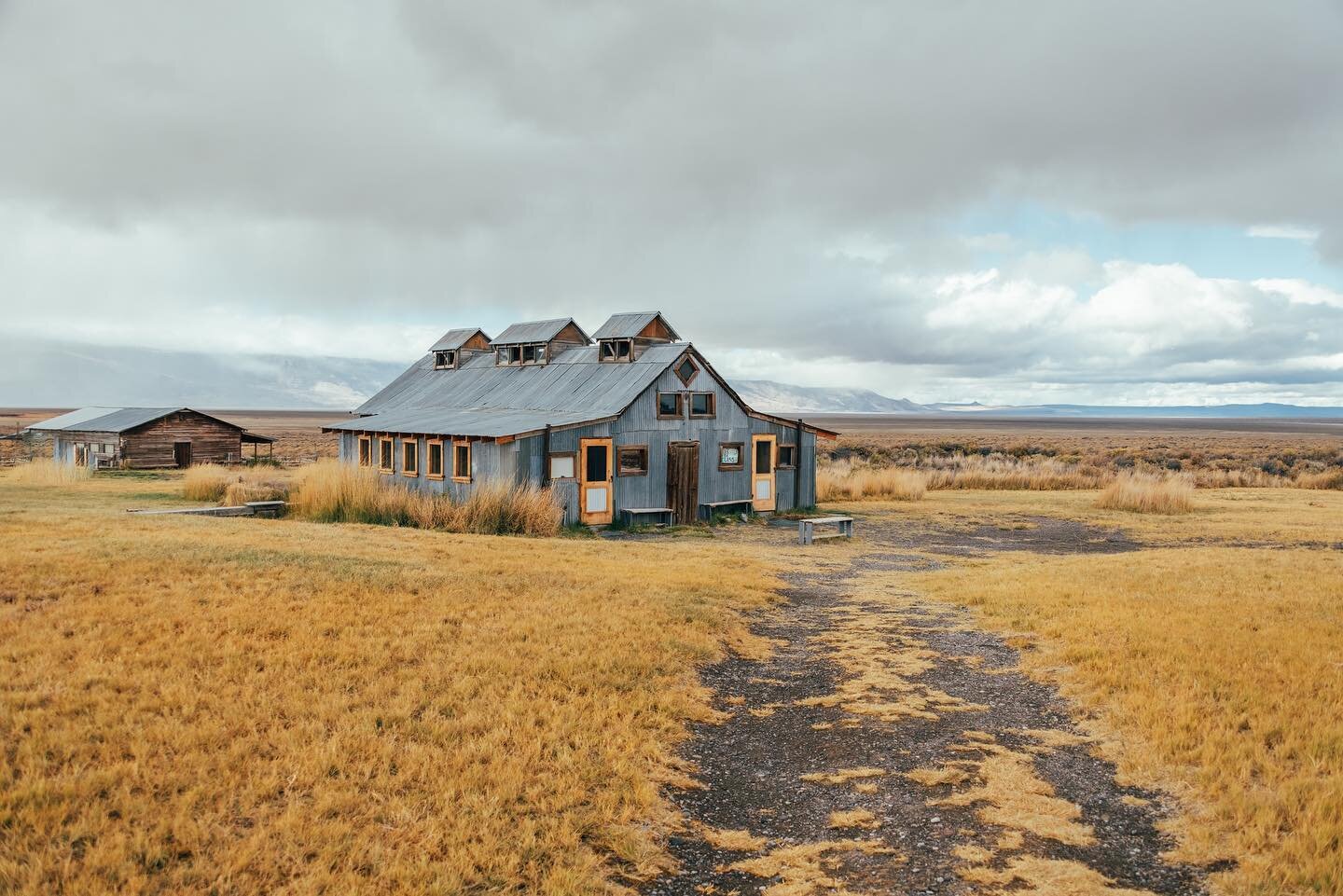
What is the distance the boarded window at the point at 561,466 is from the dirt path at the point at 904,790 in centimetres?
1488

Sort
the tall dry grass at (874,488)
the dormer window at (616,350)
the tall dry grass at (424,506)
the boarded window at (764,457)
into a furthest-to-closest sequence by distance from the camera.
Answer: the tall dry grass at (874,488), the boarded window at (764,457), the dormer window at (616,350), the tall dry grass at (424,506)

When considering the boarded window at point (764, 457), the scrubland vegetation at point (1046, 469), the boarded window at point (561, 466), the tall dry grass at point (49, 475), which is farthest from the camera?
the scrubland vegetation at point (1046, 469)

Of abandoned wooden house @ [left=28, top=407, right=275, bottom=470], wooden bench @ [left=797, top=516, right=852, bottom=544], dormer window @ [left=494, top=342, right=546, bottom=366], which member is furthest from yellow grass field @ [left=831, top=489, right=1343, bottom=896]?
abandoned wooden house @ [left=28, top=407, right=275, bottom=470]

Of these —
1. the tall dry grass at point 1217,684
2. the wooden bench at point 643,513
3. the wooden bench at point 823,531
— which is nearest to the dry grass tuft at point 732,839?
the tall dry grass at point 1217,684

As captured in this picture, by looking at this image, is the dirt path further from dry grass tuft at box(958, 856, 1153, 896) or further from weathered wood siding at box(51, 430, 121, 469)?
weathered wood siding at box(51, 430, 121, 469)

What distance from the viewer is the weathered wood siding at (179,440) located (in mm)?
40750

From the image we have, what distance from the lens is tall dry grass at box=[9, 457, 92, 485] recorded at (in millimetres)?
31906

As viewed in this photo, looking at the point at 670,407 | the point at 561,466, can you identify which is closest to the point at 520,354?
the point at 670,407

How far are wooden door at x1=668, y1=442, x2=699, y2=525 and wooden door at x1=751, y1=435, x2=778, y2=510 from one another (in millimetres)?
2834

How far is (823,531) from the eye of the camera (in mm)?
24172

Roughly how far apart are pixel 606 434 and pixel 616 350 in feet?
15.9

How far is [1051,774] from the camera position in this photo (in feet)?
23.0

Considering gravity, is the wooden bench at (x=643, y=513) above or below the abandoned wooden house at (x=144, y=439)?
below

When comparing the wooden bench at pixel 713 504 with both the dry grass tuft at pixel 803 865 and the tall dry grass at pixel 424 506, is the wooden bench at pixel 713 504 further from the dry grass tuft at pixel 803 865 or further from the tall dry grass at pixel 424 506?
the dry grass tuft at pixel 803 865
